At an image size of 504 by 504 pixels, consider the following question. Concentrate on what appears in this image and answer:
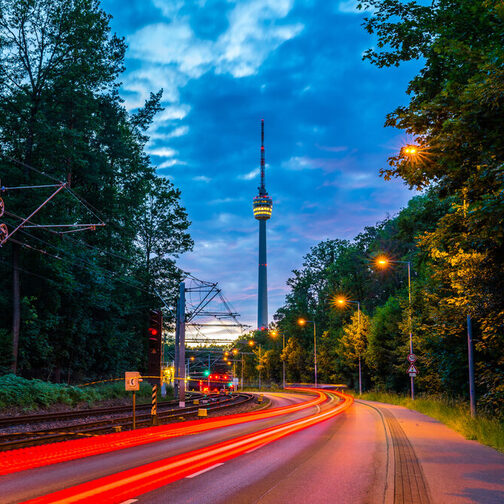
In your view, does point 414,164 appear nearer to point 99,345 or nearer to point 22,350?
point 22,350

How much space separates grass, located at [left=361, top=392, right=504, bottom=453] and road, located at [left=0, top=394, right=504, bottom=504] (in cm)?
56

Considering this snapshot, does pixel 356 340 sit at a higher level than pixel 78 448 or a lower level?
higher

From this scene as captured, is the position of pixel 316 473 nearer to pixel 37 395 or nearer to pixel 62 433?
pixel 62 433

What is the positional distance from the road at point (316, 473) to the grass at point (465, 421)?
564 mm

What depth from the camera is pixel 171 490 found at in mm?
9578

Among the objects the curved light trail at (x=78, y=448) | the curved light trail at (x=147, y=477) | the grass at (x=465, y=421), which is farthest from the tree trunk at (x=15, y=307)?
the grass at (x=465, y=421)

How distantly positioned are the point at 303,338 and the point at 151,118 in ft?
206

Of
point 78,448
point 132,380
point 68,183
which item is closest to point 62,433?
point 78,448

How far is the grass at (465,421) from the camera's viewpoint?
1609cm

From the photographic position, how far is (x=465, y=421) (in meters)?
19.8

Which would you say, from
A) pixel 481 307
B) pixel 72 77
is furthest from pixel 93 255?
pixel 481 307

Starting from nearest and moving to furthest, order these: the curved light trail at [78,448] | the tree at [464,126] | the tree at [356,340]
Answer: the tree at [464,126]
the curved light trail at [78,448]
the tree at [356,340]

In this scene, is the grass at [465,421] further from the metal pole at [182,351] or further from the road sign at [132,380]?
the metal pole at [182,351]

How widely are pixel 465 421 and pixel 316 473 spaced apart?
431 inches
